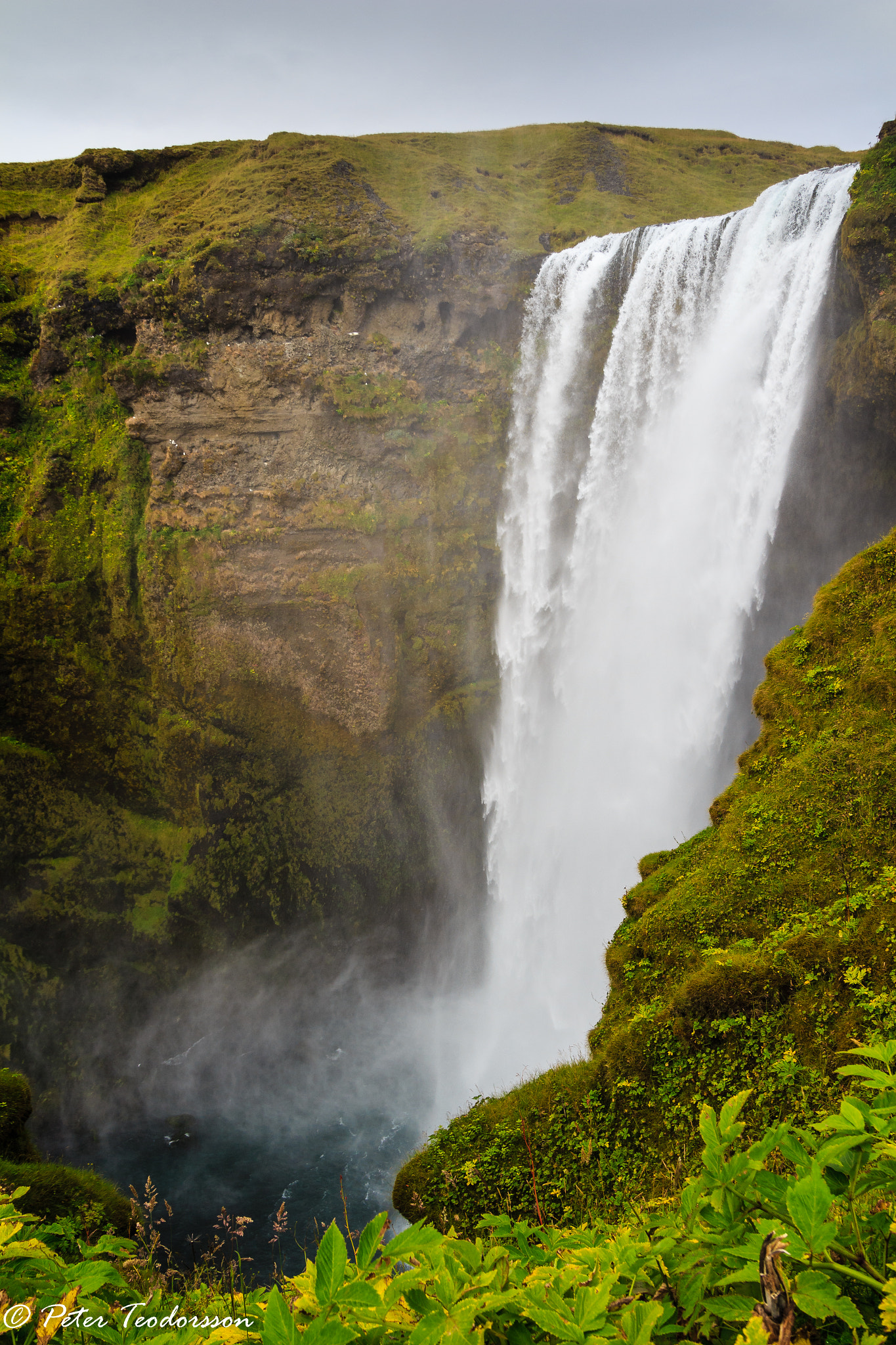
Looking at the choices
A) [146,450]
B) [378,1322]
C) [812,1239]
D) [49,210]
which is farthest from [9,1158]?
[49,210]

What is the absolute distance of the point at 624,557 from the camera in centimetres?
1638

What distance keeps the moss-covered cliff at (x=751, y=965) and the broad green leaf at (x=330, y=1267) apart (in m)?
4.02

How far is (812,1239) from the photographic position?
1.35m

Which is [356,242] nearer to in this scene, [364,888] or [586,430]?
[586,430]

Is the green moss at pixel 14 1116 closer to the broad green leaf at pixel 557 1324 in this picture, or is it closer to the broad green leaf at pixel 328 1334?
the broad green leaf at pixel 328 1334

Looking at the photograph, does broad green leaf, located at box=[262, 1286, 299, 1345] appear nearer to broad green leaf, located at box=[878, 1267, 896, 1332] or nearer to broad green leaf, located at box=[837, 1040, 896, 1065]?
broad green leaf, located at box=[878, 1267, 896, 1332]

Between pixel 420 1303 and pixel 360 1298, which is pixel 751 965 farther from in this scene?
pixel 360 1298

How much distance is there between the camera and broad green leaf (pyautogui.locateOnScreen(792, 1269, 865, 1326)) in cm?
124

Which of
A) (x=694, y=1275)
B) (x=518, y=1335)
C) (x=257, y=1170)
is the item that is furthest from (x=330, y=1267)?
(x=257, y=1170)

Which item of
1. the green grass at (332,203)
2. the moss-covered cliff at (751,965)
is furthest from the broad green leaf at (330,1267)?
the green grass at (332,203)

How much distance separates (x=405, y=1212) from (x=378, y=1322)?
243 inches

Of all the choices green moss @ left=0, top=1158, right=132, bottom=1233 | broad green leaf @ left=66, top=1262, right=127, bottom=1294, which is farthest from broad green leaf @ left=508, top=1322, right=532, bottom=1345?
green moss @ left=0, top=1158, right=132, bottom=1233

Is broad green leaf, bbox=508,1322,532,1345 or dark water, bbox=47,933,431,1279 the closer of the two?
broad green leaf, bbox=508,1322,532,1345

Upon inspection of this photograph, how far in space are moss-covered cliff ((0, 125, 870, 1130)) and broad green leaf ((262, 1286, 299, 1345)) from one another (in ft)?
58.3
